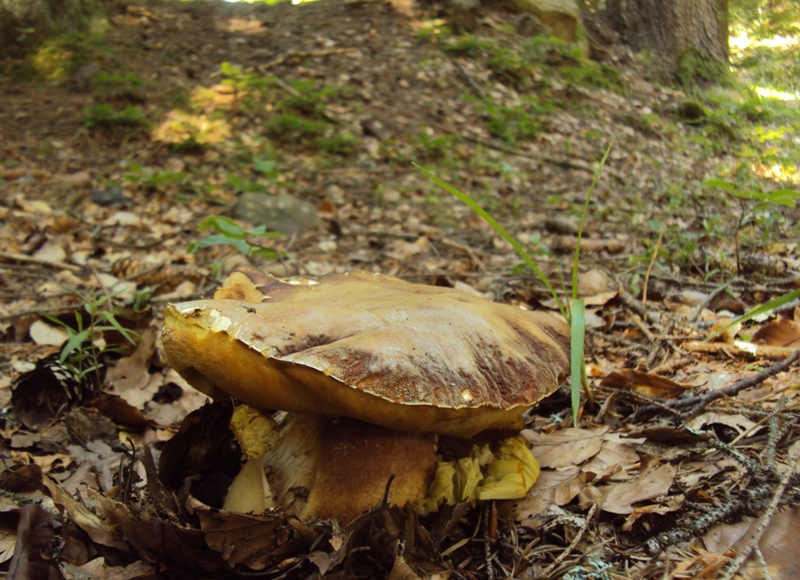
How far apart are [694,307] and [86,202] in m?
4.67

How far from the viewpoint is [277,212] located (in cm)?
484

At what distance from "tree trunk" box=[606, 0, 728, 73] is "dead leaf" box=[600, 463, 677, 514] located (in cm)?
885

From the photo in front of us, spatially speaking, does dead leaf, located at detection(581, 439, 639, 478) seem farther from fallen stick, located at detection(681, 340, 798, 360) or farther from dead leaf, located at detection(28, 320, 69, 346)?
dead leaf, located at detection(28, 320, 69, 346)

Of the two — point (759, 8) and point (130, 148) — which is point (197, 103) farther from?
point (759, 8)

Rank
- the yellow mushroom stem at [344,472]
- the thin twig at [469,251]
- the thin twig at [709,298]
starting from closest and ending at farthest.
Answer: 1. the yellow mushroom stem at [344,472]
2. the thin twig at [709,298]
3. the thin twig at [469,251]

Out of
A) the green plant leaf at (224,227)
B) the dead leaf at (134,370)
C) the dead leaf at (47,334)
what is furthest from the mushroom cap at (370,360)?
the green plant leaf at (224,227)

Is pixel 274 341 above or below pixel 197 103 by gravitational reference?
above

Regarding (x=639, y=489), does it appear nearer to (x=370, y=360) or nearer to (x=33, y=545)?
(x=370, y=360)

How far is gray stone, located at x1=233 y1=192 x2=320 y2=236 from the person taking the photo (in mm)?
4742

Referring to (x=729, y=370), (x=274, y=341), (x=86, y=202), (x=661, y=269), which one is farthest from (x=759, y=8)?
(x=274, y=341)

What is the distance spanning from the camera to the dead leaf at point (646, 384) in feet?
6.03

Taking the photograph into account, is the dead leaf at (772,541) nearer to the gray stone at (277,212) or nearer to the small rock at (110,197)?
the gray stone at (277,212)

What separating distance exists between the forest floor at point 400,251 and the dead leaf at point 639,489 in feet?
0.03

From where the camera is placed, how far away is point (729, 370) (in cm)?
196
